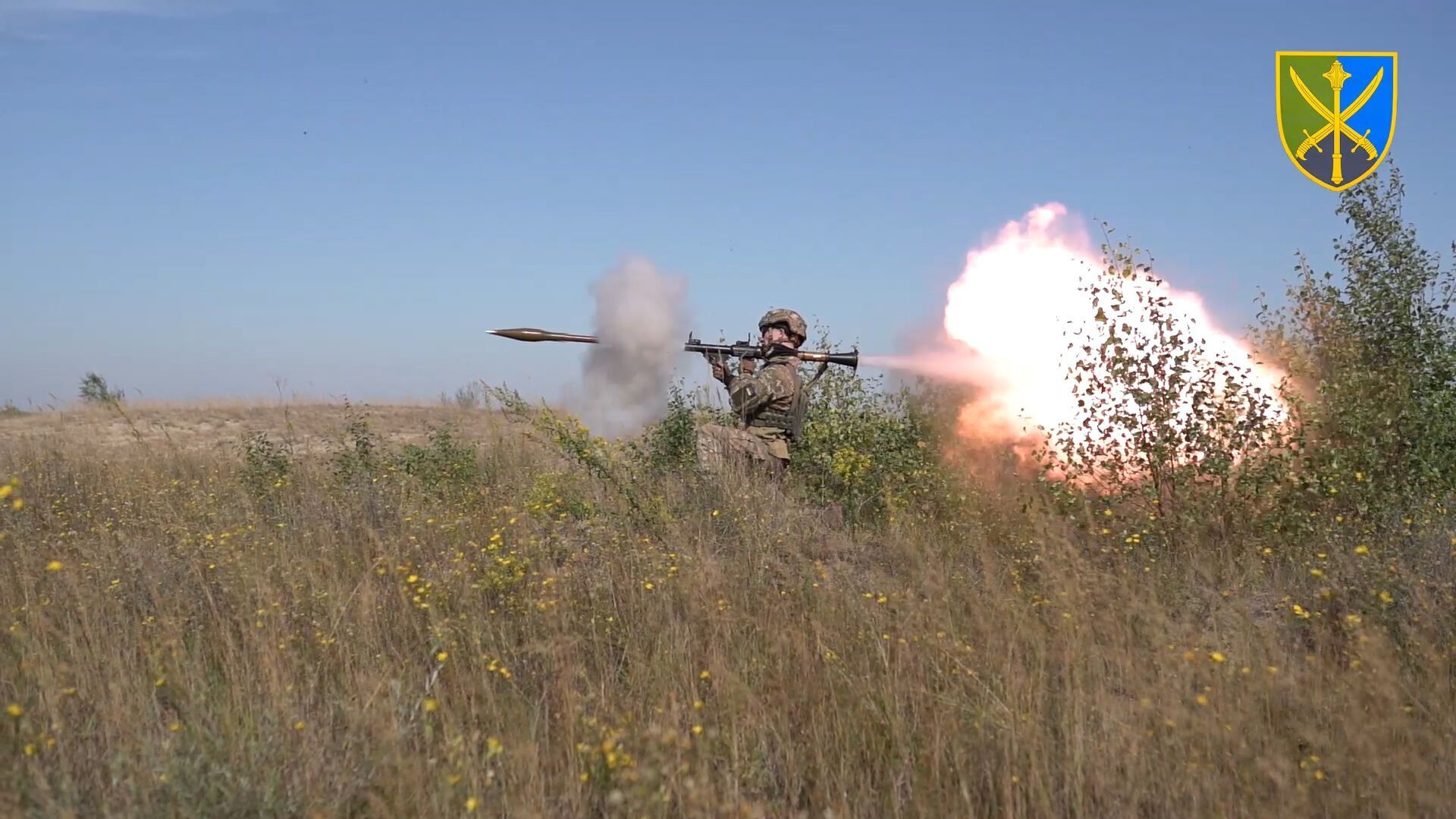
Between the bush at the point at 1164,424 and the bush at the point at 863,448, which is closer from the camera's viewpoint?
the bush at the point at 1164,424

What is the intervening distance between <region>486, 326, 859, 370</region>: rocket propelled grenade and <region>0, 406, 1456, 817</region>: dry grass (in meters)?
3.69

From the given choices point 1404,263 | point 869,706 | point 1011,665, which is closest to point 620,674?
point 869,706

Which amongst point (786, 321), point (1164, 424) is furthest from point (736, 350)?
point (1164, 424)

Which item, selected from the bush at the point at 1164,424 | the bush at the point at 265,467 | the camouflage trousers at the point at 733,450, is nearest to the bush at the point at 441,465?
the bush at the point at 265,467

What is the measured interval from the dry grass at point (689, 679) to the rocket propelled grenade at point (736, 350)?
3689 millimetres

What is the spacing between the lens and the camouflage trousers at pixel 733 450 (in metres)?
9.03

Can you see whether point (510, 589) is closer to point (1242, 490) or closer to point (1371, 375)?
point (1242, 490)

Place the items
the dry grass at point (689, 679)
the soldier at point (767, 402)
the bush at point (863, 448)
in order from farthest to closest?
the soldier at point (767, 402)
the bush at point (863, 448)
the dry grass at point (689, 679)

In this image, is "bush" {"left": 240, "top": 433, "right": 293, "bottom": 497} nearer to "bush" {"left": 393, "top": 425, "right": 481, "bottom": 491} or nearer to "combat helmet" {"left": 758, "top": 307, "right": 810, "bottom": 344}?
"bush" {"left": 393, "top": 425, "right": 481, "bottom": 491}

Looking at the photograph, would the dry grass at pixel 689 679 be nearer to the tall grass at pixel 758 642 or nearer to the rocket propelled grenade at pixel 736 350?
the tall grass at pixel 758 642

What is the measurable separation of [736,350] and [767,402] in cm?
97

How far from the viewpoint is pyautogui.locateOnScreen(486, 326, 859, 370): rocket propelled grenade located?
1044 centimetres

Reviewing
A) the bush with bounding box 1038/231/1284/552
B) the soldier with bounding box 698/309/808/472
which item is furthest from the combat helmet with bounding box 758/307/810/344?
the bush with bounding box 1038/231/1284/552

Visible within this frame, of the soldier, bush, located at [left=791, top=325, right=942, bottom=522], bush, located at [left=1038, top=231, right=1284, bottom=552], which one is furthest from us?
the soldier
